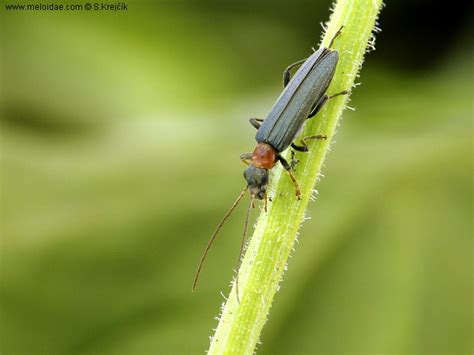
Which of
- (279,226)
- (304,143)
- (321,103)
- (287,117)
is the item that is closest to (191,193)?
(287,117)

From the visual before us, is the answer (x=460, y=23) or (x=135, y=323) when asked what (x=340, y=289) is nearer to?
(x=135, y=323)

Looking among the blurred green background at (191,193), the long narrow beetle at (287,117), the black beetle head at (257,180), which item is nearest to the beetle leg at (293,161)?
the long narrow beetle at (287,117)

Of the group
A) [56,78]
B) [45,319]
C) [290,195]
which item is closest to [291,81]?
[290,195]

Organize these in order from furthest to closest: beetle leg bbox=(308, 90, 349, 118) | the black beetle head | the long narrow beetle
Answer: the black beetle head → the long narrow beetle → beetle leg bbox=(308, 90, 349, 118)

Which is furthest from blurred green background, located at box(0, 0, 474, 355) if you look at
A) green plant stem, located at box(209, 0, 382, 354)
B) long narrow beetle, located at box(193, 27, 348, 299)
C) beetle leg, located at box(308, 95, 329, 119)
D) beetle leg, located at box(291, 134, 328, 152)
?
green plant stem, located at box(209, 0, 382, 354)

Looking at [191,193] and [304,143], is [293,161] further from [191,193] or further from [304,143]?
[191,193]

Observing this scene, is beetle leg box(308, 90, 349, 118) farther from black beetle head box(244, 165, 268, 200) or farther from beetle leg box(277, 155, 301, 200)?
black beetle head box(244, 165, 268, 200)

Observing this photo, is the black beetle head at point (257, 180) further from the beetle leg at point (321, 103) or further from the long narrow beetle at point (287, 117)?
the beetle leg at point (321, 103)
